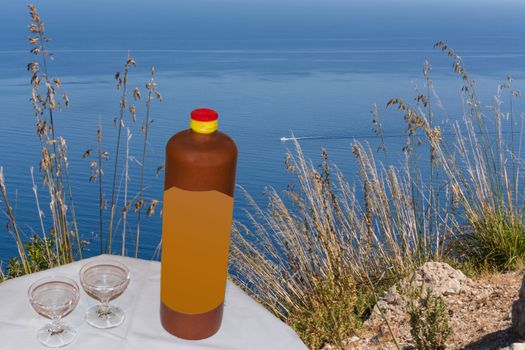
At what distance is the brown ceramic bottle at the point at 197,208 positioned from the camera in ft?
3.48

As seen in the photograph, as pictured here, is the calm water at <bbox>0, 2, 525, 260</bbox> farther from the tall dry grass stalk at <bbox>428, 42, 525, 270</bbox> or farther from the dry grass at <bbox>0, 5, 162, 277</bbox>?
the tall dry grass stalk at <bbox>428, 42, 525, 270</bbox>

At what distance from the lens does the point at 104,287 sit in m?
1.23

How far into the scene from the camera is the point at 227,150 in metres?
1.08

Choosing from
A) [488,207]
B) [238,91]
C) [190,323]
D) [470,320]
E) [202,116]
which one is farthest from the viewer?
[238,91]

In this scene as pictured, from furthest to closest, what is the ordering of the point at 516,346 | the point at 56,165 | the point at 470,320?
the point at 56,165 < the point at 470,320 < the point at 516,346

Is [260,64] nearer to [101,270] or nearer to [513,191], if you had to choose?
[513,191]

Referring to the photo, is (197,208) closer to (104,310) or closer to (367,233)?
(104,310)

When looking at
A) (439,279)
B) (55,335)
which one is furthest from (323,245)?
(55,335)

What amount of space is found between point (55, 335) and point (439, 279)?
1633mm

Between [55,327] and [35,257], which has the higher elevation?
[55,327]

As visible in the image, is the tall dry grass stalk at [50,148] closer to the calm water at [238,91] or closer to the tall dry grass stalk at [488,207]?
the tall dry grass stalk at [488,207]

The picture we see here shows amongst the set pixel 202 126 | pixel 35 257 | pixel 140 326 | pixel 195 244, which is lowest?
pixel 35 257

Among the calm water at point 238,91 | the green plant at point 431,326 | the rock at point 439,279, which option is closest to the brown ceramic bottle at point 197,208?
the green plant at point 431,326

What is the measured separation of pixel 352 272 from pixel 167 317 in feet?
5.31
